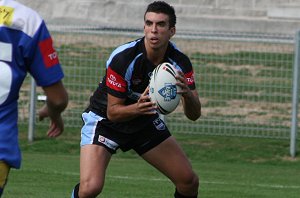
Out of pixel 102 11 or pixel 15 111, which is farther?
pixel 102 11

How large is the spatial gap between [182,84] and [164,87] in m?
0.14

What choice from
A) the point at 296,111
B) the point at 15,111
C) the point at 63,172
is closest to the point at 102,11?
the point at 296,111

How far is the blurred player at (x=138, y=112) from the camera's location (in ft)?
26.1

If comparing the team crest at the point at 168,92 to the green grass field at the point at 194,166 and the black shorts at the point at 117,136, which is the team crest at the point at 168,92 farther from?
the green grass field at the point at 194,166

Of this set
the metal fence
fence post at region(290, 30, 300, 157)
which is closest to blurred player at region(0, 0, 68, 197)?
fence post at region(290, 30, 300, 157)

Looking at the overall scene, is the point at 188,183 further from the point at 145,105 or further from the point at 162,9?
the point at 162,9

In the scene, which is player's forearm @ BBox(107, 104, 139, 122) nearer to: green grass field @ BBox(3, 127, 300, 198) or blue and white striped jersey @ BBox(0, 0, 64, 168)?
Answer: blue and white striped jersey @ BBox(0, 0, 64, 168)

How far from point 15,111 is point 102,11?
18678mm

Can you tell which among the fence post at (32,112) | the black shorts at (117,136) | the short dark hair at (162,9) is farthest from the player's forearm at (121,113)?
the fence post at (32,112)

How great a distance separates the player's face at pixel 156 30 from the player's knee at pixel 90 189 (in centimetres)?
119

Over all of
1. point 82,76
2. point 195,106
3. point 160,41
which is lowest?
point 82,76

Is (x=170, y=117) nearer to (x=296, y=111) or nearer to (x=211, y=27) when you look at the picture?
(x=296, y=111)

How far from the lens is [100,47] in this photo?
15.9 meters

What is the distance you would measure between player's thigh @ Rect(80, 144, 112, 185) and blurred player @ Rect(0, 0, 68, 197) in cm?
195
